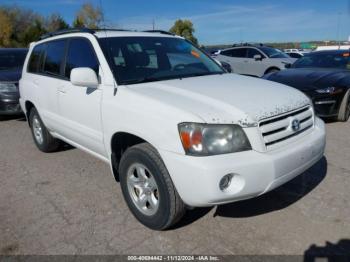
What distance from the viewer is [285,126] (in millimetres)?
3000

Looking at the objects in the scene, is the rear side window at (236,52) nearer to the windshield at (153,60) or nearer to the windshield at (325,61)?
the windshield at (325,61)

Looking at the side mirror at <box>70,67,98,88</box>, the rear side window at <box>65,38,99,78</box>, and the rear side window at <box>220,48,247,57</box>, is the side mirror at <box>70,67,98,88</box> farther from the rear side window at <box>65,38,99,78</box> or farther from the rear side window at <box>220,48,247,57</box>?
the rear side window at <box>220,48,247,57</box>

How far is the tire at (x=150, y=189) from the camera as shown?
112 inches

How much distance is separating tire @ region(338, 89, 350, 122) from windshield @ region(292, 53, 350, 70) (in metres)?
1.42

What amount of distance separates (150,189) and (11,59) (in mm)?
7720

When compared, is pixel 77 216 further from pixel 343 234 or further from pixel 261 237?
pixel 343 234

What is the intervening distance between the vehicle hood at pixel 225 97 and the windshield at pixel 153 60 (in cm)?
21

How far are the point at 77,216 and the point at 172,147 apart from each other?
146 cm

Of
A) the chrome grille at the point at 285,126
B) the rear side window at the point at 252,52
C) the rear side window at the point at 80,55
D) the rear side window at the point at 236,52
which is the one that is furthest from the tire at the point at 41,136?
the rear side window at the point at 236,52

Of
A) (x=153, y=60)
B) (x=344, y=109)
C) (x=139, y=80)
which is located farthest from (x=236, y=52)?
(x=139, y=80)

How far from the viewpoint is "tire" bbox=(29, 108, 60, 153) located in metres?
5.37

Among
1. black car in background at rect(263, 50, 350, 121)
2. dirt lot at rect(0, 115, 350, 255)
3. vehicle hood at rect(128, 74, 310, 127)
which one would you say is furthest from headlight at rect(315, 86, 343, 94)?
vehicle hood at rect(128, 74, 310, 127)

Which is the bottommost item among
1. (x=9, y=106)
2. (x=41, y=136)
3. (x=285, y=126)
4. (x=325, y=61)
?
(x=41, y=136)

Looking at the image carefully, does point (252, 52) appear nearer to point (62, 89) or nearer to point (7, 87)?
point (7, 87)
